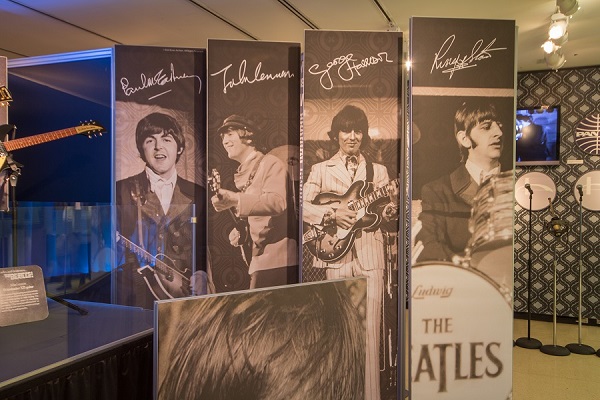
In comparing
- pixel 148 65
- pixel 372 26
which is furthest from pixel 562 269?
pixel 148 65

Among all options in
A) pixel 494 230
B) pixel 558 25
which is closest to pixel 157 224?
pixel 494 230

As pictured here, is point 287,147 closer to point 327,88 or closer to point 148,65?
point 327,88

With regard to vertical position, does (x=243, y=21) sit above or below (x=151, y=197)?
above

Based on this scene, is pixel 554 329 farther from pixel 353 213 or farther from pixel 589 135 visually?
pixel 353 213

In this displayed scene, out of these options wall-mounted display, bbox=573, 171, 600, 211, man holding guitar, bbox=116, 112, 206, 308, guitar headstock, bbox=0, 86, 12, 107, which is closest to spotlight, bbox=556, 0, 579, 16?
wall-mounted display, bbox=573, 171, 600, 211

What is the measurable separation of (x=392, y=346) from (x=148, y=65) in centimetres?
218

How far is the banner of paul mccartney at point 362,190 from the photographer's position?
248cm

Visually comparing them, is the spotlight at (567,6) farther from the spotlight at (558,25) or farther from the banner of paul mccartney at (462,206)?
the banner of paul mccartney at (462,206)

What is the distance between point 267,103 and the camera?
8.60 feet

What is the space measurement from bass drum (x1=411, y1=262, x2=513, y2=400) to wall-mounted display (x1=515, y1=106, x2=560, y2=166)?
10.5 feet

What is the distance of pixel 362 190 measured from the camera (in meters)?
2.49

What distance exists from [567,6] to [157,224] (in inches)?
115

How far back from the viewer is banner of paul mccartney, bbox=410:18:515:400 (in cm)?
237
